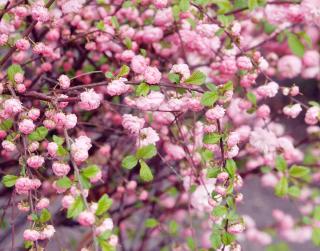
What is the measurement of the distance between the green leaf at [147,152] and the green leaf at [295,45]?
69 cm

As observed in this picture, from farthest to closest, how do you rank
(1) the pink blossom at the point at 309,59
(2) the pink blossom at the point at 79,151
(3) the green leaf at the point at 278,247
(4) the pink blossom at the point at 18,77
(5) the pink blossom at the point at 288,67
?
(3) the green leaf at the point at 278,247
(1) the pink blossom at the point at 309,59
(5) the pink blossom at the point at 288,67
(4) the pink blossom at the point at 18,77
(2) the pink blossom at the point at 79,151

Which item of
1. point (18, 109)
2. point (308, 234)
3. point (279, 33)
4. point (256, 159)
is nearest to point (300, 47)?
point (279, 33)

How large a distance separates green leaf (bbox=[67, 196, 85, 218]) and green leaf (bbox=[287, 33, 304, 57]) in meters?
0.94

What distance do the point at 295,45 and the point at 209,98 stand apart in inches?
24.8

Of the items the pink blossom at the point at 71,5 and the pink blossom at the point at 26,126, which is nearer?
the pink blossom at the point at 26,126

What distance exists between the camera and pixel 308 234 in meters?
2.51

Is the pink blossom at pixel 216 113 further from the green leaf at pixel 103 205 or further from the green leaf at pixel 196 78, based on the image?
the green leaf at pixel 103 205

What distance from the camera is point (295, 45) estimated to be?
5.31 ft

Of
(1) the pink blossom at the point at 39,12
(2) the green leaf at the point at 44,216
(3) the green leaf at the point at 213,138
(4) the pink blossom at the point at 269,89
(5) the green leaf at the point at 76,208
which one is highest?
(1) the pink blossom at the point at 39,12

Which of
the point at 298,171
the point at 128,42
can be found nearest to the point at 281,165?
the point at 298,171

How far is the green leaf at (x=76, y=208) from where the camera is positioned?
3.04ft

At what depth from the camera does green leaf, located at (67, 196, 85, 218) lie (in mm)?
926

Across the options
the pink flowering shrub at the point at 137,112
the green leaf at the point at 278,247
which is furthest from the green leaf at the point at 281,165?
the green leaf at the point at 278,247

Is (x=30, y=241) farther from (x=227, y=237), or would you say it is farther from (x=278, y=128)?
(x=278, y=128)
